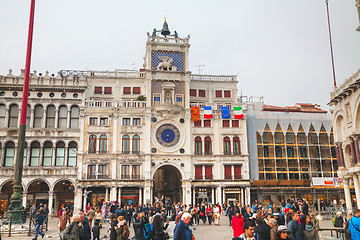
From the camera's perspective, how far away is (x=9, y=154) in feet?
139

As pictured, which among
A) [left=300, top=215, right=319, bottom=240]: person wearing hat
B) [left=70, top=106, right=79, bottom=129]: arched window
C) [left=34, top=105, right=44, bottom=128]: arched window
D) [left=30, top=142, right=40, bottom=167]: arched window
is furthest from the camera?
[left=70, top=106, right=79, bottom=129]: arched window

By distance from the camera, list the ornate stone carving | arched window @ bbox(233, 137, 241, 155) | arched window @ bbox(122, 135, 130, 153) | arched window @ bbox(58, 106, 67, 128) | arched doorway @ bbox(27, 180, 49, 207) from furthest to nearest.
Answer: the ornate stone carving, arched window @ bbox(233, 137, 241, 155), arched window @ bbox(58, 106, 67, 128), arched window @ bbox(122, 135, 130, 153), arched doorway @ bbox(27, 180, 49, 207)

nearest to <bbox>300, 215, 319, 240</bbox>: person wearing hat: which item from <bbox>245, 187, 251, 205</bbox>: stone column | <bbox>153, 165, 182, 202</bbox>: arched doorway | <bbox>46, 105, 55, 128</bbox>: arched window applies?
<bbox>245, 187, 251, 205</bbox>: stone column

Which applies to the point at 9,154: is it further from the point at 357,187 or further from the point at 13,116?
the point at 357,187

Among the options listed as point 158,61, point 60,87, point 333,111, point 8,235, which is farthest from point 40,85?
point 333,111

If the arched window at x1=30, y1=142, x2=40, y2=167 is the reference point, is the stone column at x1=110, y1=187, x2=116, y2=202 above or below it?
below

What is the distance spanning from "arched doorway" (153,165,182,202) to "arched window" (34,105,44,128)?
17.6m

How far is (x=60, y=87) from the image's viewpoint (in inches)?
1757

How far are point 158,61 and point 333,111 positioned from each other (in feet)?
78.3

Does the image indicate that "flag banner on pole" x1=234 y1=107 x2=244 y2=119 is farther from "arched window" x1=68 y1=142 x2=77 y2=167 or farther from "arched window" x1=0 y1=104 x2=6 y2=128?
"arched window" x1=0 y1=104 x2=6 y2=128

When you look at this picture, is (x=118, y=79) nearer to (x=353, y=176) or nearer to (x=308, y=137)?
(x=308, y=137)

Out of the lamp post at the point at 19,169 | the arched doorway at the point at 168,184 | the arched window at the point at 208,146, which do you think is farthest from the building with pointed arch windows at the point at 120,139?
the lamp post at the point at 19,169

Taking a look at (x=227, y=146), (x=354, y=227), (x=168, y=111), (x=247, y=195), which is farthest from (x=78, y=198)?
(x=354, y=227)

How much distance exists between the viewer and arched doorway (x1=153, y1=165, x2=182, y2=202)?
46.7 m
